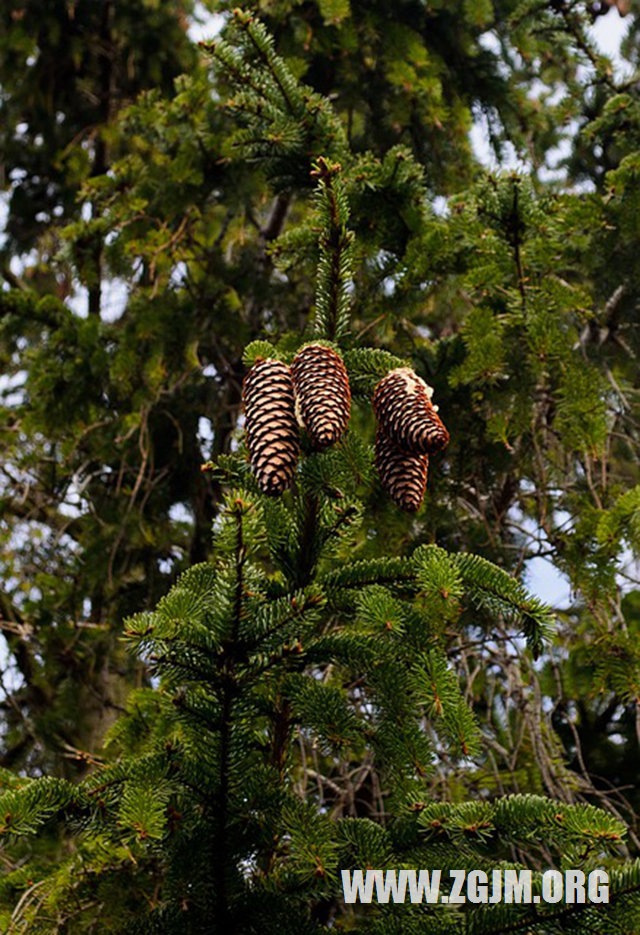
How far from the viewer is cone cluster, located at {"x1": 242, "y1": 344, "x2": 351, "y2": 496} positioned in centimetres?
153

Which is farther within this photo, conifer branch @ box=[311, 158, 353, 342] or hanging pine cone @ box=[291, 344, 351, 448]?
conifer branch @ box=[311, 158, 353, 342]

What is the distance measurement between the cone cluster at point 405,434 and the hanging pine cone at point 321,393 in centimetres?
12

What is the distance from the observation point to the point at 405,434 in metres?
1.65

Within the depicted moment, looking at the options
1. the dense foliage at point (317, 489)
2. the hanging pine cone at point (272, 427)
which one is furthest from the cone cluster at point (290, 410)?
the dense foliage at point (317, 489)

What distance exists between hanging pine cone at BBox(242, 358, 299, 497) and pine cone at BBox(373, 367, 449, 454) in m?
0.19

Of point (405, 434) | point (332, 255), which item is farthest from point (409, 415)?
point (332, 255)

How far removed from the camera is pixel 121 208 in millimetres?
3900

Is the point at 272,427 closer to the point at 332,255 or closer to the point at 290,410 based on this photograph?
the point at 290,410

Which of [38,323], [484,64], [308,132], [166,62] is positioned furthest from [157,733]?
[166,62]

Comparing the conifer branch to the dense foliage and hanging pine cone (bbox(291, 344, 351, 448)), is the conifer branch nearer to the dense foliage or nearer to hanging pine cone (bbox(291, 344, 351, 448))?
the dense foliage

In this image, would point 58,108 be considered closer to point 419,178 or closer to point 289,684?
point 419,178

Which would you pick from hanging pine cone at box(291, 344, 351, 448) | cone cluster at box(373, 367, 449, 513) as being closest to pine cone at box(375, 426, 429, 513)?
cone cluster at box(373, 367, 449, 513)

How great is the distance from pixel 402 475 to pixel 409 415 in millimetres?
131

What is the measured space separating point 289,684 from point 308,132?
1.75m
